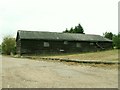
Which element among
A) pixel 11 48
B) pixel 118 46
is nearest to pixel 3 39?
pixel 11 48

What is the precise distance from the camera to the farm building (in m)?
49.5

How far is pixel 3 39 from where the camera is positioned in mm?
72875

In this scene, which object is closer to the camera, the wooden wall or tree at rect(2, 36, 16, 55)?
the wooden wall

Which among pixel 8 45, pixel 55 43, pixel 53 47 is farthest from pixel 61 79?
pixel 8 45

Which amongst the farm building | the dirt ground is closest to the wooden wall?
the farm building

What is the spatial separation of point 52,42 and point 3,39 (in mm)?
26454

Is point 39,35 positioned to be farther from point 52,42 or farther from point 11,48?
point 11,48

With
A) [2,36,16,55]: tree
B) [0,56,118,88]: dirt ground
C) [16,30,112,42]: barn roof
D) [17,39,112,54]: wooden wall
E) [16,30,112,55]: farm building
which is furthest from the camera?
[2,36,16,55]: tree

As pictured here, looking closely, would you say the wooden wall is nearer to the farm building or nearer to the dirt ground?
the farm building

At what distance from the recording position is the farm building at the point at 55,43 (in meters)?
49.5

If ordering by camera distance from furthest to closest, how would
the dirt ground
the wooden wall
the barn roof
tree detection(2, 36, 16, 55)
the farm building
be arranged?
tree detection(2, 36, 16, 55), the barn roof, the farm building, the wooden wall, the dirt ground

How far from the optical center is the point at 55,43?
173 ft

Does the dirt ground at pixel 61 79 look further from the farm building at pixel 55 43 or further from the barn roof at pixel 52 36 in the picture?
the barn roof at pixel 52 36

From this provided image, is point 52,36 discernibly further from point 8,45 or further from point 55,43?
point 8,45
